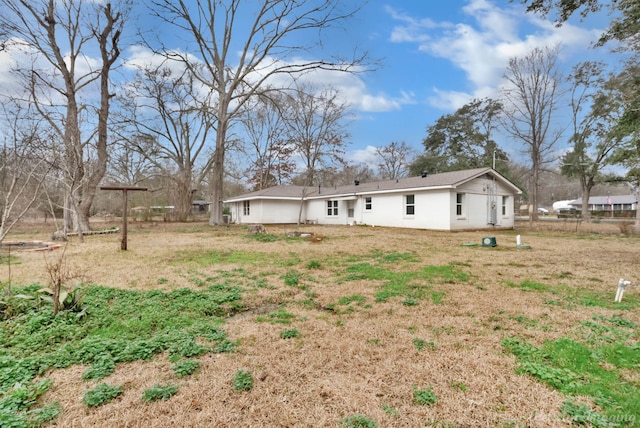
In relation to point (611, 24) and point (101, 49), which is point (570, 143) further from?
point (101, 49)

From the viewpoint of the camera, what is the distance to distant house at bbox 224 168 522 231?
1585cm

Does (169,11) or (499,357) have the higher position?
(169,11)

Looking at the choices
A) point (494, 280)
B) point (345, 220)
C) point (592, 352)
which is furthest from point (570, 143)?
point (592, 352)

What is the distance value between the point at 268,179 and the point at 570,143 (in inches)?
1160

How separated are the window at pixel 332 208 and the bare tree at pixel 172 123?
35.1 feet

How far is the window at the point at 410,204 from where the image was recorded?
17.3 m

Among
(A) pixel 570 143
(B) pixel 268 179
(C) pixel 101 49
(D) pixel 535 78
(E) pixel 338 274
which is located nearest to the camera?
(E) pixel 338 274

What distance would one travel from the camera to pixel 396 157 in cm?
3781

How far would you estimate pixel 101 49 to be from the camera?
596 inches

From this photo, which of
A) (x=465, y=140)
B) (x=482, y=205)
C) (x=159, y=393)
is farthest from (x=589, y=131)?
(x=159, y=393)

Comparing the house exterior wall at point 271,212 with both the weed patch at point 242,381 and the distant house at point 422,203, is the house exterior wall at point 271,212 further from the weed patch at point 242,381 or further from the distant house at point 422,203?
the weed patch at point 242,381

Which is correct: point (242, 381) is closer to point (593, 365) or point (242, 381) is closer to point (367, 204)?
point (593, 365)

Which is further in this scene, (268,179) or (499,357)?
(268,179)

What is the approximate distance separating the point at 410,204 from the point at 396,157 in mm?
21847
